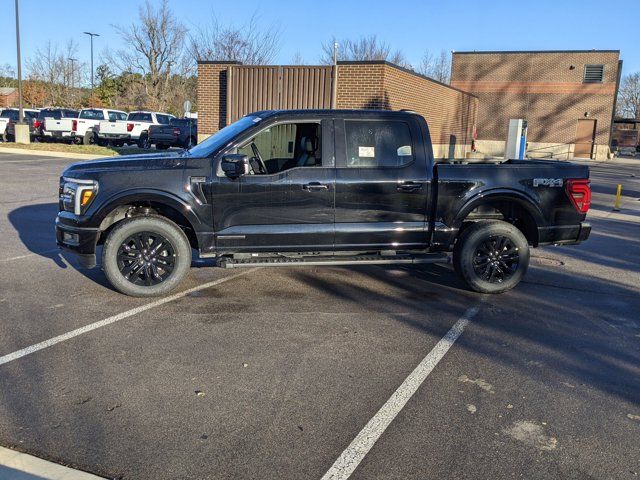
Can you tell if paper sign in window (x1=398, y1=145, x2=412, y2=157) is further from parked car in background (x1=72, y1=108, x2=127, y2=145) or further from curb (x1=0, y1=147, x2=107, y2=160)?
parked car in background (x1=72, y1=108, x2=127, y2=145)

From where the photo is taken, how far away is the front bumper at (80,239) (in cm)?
605

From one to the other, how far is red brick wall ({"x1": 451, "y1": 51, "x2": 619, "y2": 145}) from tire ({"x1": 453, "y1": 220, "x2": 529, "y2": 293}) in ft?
117

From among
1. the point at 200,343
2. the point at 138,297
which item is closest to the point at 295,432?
the point at 200,343

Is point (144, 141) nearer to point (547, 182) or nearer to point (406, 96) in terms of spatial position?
point (406, 96)

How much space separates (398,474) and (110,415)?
5.90ft

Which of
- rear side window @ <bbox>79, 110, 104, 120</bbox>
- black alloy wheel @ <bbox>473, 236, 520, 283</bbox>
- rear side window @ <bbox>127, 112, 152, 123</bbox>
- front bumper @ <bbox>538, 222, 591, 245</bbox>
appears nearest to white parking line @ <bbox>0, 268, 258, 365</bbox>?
black alloy wheel @ <bbox>473, 236, 520, 283</bbox>

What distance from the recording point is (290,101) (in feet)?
61.0

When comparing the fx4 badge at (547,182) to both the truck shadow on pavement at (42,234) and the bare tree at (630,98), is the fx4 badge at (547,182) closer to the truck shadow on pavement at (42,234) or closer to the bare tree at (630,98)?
the truck shadow on pavement at (42,234)

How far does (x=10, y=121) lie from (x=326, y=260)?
30.0 metres

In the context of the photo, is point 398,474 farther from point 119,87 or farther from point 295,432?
point 119,87

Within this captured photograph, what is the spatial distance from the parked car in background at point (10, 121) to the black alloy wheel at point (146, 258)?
2809cm

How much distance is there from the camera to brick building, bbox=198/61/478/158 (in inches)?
691

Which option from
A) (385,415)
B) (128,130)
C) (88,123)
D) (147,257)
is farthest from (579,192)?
(88,123)

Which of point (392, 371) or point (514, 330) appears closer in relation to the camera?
point (392, 371)
